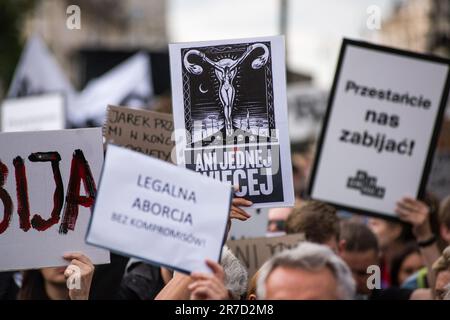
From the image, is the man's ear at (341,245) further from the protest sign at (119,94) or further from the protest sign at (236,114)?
the protest sign at (119,94)

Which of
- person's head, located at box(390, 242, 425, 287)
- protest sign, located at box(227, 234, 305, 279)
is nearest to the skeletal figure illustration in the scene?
protest sign, located at box(227, 234, 305, 279)

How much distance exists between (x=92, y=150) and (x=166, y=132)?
0.98m

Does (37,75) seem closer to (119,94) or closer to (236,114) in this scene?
(119,94)

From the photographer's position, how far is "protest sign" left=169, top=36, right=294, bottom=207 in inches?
144

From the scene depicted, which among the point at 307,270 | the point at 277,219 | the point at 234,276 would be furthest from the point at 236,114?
the point at 277,219

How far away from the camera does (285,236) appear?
4898mm

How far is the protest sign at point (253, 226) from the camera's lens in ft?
17.2

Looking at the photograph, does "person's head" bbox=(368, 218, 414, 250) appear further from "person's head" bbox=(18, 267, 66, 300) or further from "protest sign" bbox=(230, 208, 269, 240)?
"person's head" bbox=(18, 267, 66, 300)

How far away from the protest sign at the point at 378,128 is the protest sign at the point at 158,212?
2.28 meters

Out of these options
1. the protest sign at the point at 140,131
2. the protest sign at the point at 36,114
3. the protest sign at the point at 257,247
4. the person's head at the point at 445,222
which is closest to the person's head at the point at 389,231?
the person's head at the point at 445,222

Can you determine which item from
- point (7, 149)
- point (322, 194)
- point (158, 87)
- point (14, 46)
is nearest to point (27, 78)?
point (322, 194)

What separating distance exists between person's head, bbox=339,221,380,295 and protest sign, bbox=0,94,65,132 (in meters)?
4.92

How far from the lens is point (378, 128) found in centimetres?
513

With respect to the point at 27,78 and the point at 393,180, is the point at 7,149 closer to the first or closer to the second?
the point at 393,180
